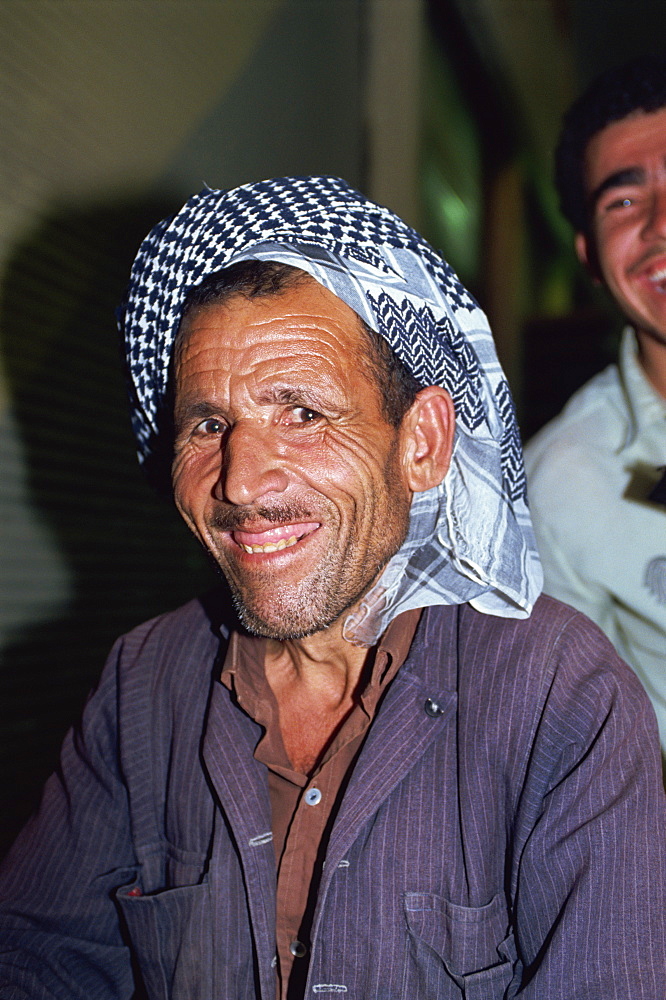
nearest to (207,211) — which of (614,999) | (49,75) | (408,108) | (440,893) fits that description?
(49,75)

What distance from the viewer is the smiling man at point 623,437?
1.99 meters

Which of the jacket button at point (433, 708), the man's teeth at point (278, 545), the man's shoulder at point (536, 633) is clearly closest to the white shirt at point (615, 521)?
the man's shoulder at point (536, 633)

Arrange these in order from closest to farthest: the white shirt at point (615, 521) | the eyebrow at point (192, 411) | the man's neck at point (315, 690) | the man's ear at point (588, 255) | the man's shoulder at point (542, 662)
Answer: the man's shoulder at point (542, 662), the eyebrow at point (192, 411), the man's neck at point (315, 690), the white shirt at point (615, 521), the man's ear at point (588, 255)

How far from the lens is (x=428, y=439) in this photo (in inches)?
59.1

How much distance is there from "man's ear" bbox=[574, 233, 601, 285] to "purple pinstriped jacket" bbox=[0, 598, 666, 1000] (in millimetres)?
1334

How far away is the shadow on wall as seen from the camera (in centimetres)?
207

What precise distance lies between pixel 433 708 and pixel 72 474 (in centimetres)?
141

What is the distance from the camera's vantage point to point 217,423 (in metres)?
1.44

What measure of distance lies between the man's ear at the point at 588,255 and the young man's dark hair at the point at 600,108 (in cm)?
3

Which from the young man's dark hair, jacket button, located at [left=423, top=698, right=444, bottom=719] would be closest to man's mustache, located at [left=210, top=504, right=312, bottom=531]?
jacket button, located at [left=423, top=698, right=444, bottom=719]

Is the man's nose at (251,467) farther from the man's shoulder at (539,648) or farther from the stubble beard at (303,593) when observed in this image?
the man's shoulder at (539,648)

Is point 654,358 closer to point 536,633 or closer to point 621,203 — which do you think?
point 621,203


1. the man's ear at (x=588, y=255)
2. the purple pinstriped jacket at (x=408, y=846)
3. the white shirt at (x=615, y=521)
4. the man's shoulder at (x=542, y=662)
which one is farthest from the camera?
the man's ear at (x=588, y=255)

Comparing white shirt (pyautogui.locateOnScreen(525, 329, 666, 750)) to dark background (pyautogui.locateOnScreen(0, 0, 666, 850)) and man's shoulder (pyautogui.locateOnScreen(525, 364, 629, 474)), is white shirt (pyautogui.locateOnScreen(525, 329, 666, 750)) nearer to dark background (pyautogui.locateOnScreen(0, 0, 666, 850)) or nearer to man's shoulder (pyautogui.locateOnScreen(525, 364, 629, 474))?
man's shoulder (pyautogui.locateOnScreen(525, 364, 629, 474))
